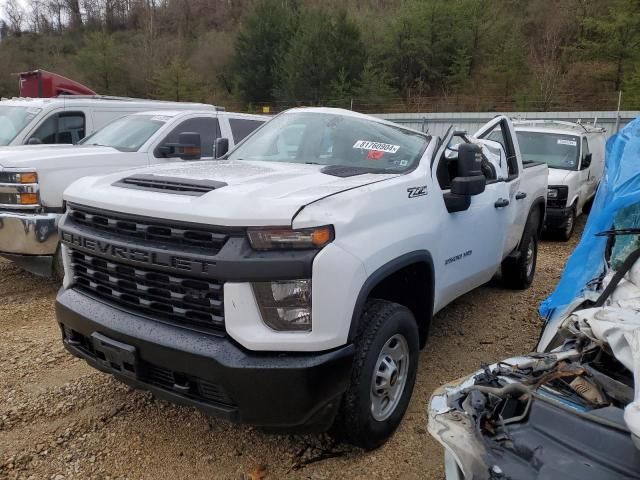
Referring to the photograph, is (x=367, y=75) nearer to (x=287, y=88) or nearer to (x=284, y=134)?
(x=287, y=88)

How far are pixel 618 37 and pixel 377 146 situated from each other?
35564 mm

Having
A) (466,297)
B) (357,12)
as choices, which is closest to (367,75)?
(357,12)

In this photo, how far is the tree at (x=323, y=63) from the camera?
130 ft

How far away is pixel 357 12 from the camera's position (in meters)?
57.3

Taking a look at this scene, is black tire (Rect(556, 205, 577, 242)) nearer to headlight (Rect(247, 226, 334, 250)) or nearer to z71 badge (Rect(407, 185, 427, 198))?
z71 badge (Rect(407, 185, 427, 198))

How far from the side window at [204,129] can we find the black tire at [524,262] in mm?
4212

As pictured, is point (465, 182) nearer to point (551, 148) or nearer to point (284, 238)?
point (284, 238)

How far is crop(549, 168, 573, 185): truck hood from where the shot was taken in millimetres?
8742

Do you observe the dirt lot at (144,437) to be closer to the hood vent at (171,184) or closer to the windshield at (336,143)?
the hood vent at (171,184)

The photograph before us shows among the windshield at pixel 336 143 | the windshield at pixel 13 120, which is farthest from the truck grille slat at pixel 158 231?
the windshield at pixel 13 120

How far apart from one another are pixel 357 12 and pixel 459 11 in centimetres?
1832

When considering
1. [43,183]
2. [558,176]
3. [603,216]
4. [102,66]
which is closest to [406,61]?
[102,66]

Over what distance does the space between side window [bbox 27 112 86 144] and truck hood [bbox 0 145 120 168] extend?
1.53 m

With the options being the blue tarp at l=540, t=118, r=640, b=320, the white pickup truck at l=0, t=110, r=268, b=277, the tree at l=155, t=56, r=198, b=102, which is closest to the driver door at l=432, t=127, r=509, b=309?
the blue tarp at l=540, t=118, r=640, b=320
